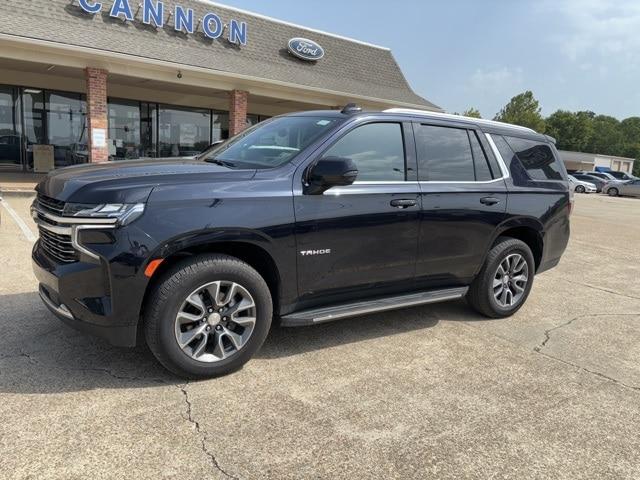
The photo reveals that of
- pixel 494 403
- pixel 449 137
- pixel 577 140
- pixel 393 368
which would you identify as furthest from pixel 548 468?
pixel 577 140

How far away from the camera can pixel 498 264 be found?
5.02 meters

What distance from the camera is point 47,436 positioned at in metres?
2.76

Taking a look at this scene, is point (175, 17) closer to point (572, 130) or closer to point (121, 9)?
point (121, 9)

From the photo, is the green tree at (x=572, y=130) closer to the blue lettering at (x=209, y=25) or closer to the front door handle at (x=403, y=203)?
the blue lettering at (x=209, y=25)

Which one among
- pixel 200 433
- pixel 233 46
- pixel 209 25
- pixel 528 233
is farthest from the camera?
pixel 233 46

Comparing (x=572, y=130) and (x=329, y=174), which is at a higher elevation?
(x=572, y=130)

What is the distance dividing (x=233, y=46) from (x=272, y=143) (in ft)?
46.7

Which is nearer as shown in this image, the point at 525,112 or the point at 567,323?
the point at 567,323

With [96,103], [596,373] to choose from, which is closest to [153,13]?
[96,103]

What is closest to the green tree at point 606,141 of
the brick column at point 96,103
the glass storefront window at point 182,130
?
the glass storefront window at point 182,130

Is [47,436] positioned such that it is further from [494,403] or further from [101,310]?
[494,403]

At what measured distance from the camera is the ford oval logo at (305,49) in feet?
60.6

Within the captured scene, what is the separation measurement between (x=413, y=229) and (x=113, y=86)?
16.4 meters

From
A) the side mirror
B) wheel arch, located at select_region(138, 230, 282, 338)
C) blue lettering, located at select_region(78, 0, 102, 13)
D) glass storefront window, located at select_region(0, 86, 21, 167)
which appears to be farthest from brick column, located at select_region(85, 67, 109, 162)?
the side mirror
